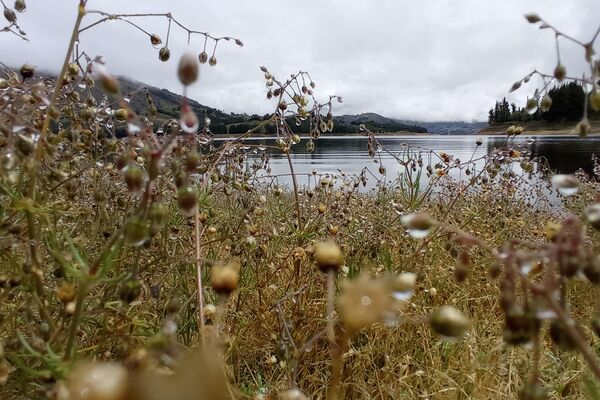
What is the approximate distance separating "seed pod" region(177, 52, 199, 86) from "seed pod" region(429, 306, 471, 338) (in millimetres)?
403

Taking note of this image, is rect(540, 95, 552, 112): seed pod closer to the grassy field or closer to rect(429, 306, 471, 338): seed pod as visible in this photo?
the grassy field

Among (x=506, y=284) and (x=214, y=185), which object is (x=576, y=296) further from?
(x=506, y=284)

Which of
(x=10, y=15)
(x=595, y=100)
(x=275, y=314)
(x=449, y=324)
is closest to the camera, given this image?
(x=449, y=324)

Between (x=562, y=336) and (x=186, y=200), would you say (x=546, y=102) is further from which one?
(x=186, y=200)

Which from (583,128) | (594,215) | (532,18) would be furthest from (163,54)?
(594,215)

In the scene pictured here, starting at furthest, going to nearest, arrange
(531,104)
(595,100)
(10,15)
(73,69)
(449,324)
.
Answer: (10,15) < (73,69) < (531,104) < (595,100) < (449,324)

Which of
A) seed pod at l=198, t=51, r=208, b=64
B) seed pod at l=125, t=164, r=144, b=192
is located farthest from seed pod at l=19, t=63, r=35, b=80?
seed pod at l=125, t=164, r=144, b=192

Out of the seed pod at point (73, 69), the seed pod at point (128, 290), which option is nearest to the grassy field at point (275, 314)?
the seed pod at point (128, 290)

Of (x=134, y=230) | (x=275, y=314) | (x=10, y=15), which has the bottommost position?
(x=275, y=314)

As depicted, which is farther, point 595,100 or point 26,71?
point 26,71

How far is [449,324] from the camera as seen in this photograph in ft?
1.55

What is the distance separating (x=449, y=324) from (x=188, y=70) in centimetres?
42

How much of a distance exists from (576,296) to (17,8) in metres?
2.98

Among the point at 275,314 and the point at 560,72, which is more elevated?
the point at 560,72
